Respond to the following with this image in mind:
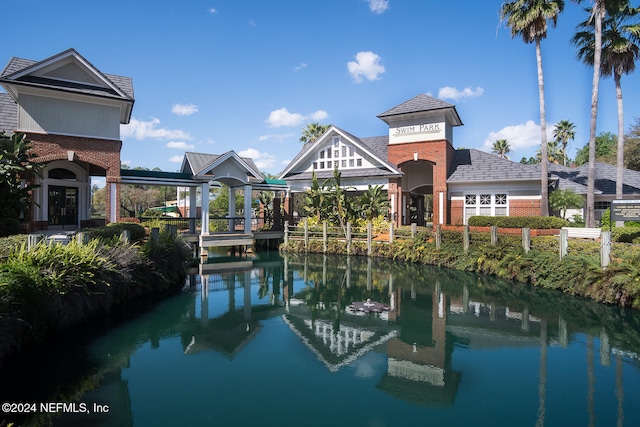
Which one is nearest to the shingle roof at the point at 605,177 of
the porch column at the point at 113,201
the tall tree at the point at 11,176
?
the porch column at the point at 113,201

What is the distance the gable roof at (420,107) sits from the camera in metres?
24.4

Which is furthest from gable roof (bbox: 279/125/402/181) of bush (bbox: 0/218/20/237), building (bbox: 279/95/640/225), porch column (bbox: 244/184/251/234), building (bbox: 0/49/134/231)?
bush (bbox: 0/218/20/237)

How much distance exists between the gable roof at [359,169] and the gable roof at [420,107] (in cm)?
247

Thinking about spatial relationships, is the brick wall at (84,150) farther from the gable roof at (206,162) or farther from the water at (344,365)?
the water at (344,365)

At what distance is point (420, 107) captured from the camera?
2522cm

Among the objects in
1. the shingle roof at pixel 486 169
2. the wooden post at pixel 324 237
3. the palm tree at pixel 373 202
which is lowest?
the wooden post at pixel 324 237

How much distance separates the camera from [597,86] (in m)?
21.0

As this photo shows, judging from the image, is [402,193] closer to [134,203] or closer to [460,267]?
Result: [460,267]

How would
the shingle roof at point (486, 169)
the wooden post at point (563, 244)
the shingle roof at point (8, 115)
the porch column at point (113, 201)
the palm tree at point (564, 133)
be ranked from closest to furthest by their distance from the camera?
the wooden post at point (563, 244), the shingle roof at point (8, 115), the porch column at point (113, 201), the shingle roof at point (486, 169), the palm tree at point (564, 133)

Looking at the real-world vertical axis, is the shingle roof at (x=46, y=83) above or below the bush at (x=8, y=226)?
above

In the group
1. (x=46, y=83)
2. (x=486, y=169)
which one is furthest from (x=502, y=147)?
(x=46, y=83)

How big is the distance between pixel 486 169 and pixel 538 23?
8.45 m

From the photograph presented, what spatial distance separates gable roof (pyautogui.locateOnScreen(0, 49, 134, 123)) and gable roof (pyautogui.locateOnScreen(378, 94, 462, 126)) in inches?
608

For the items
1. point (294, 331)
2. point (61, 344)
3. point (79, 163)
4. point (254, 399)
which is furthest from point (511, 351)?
point (79, 163)
